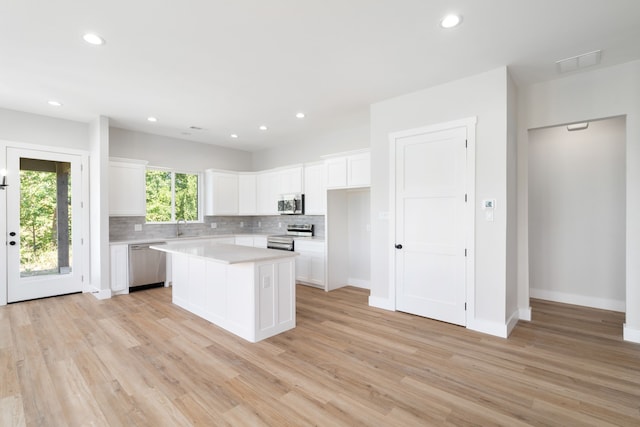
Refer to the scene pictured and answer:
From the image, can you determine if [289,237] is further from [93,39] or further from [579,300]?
[579,300]

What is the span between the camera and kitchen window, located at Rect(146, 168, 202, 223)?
616 cm

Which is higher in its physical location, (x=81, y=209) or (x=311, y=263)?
(x=81, y=209)

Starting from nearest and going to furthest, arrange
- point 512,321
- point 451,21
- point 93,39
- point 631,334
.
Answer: point 451,21, point 93,39, point 631,334, point 512,321

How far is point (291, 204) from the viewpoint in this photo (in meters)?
6.05

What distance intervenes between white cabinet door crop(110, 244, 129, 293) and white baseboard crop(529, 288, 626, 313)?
6550mm

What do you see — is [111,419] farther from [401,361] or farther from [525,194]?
[525,194]

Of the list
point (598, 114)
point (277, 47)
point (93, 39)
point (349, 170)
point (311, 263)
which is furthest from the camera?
point (311, 263)

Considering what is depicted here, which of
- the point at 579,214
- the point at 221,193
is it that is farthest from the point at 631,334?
the point at 221,193

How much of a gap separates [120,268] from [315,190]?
3540mm

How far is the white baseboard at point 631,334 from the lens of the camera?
314 centimetres

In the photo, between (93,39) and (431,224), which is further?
(431,224)

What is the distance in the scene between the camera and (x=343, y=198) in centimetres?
565

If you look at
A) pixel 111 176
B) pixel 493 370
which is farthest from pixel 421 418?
pixel 111 176

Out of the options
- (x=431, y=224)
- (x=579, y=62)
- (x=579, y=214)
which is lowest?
(x=431, y=224)
